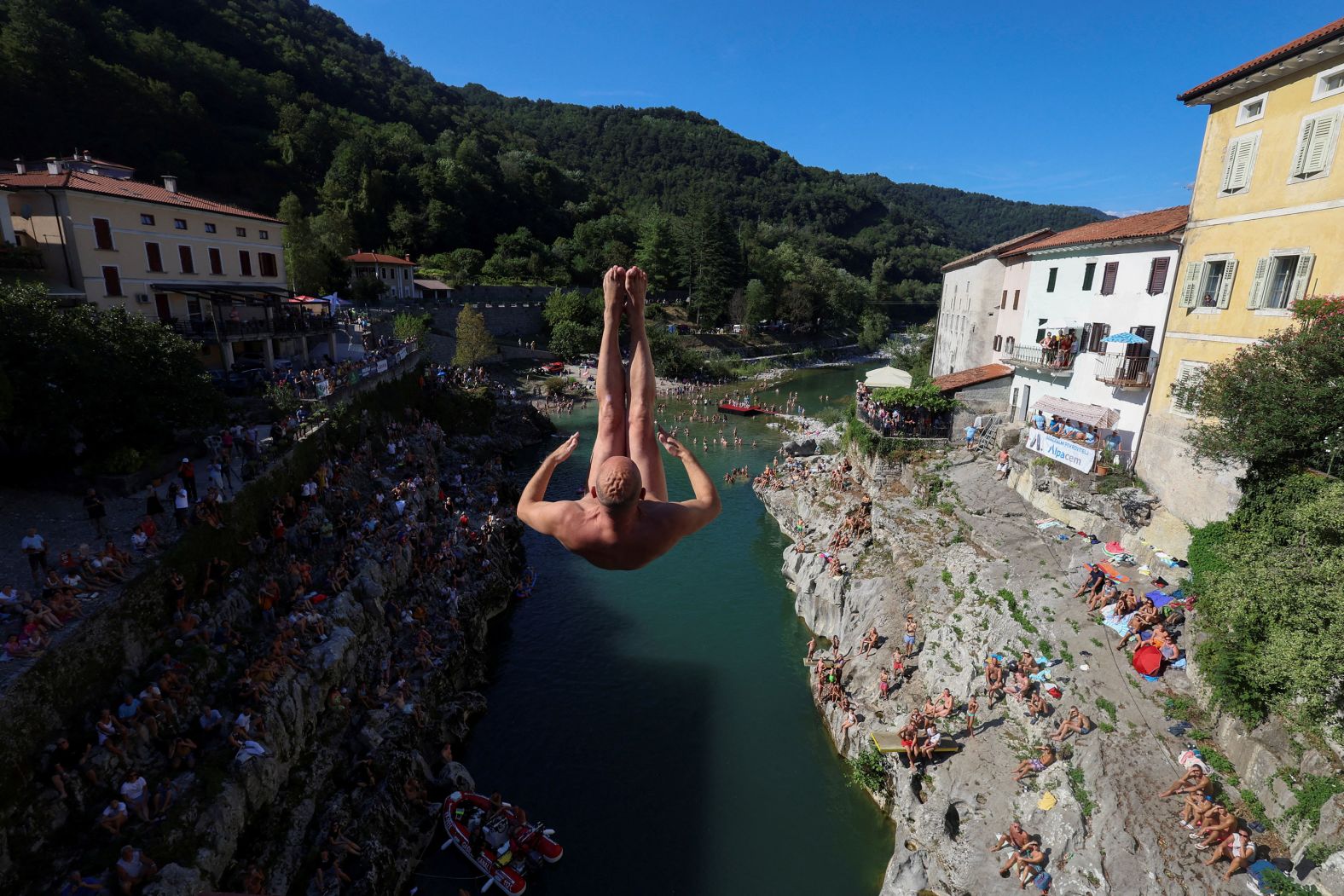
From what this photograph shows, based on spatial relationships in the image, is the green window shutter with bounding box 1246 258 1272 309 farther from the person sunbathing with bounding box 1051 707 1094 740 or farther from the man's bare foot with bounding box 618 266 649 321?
the man's bare foot with bounding box 618 266 649 321

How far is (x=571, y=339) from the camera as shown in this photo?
48.8 m

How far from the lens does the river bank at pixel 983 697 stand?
8.69 m

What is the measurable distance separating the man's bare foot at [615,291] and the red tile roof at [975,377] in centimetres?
1879

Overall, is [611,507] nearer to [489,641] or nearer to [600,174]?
[489,641]

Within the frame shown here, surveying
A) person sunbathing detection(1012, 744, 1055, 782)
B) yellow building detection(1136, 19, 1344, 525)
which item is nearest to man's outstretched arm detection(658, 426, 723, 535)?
person sunbathing detection(1012, 744, 1055, 782)

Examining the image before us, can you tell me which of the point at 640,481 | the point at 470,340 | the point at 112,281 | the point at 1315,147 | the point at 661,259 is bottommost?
the point at 470,340

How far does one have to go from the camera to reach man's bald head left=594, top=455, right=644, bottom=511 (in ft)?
12.0

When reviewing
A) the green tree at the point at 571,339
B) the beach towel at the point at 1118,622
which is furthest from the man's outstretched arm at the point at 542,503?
the green tree at the point at 571,339

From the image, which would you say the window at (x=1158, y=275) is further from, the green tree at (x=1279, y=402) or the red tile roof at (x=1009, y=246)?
the red tile roof at (x=1009, y=246)

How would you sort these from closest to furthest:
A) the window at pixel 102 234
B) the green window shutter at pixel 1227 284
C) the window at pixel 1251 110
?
the window at pixel 1251 110 → the green window shutter at pixel 1227 284 → the window at pixel 102 234

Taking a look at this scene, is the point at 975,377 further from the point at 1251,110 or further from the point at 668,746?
the point at 668,746

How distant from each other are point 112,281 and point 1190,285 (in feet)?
91.9

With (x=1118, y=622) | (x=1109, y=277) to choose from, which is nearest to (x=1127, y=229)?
(x=1109, y=277)

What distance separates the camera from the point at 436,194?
211 feet
